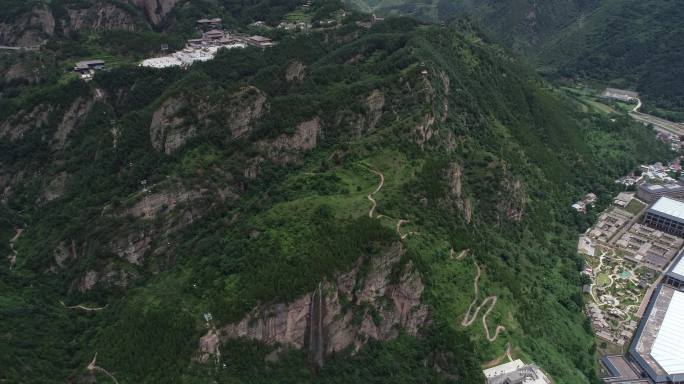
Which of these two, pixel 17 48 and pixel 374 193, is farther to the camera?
pixel 17 48

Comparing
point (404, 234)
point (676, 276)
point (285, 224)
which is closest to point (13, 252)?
point (285, 224)

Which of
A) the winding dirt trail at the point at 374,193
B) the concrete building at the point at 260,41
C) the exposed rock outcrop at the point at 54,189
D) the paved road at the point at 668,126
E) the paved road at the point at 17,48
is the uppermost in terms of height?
the paved road at the point at 17,48

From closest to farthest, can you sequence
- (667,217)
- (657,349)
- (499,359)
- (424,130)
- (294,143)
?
(499,359)
(657,349)
(294,143)
(424,130)
(667,217)

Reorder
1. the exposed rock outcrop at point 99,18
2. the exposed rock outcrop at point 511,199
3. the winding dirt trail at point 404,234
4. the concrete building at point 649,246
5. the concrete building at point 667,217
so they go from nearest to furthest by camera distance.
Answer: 1. the winding dirt trail at point 404,234
2. the exposed rock outcrop at point 511,199
3. the concrete building at point 649,246
4. the concrete building at point 667,217
5. the exposed rock outcrop at point 99,18

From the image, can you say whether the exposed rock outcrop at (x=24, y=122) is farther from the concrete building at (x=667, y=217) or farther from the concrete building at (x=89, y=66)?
the concrete building at (x=667, y=217)

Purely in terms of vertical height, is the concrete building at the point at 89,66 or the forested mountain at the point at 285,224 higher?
the concrete building at the point at 89,66

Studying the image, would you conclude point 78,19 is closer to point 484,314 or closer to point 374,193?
point 374,193

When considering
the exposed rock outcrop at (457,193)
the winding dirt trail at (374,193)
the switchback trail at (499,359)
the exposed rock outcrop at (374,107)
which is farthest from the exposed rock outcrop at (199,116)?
the switchback trail at (499,359)

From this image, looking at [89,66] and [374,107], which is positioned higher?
[89,66]
